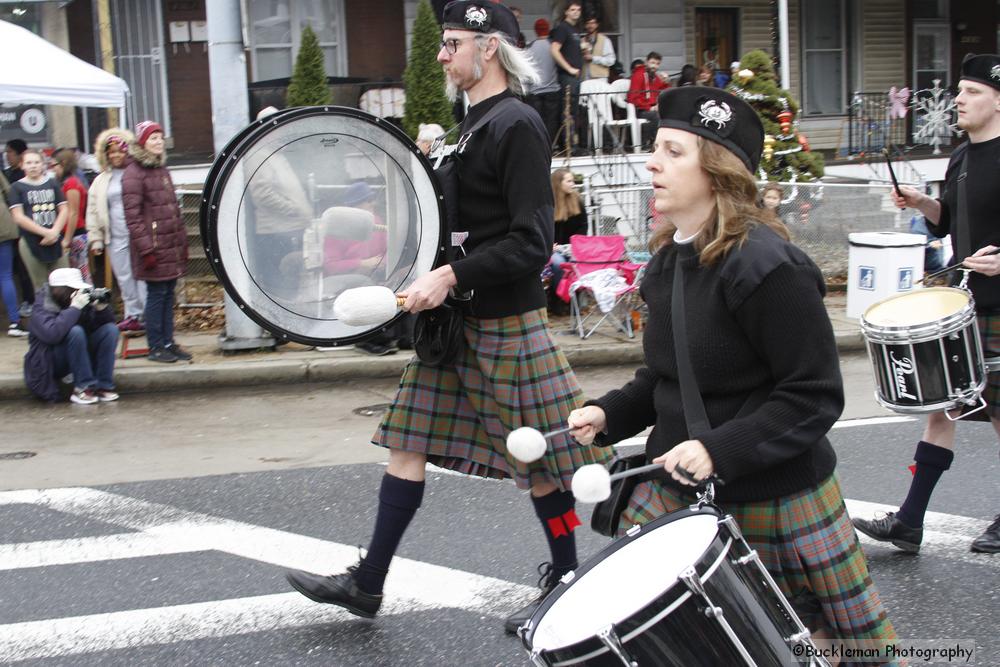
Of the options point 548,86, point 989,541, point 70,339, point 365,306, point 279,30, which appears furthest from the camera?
point 279,30

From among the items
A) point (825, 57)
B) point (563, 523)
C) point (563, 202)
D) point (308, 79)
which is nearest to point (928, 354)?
point (563, 523)

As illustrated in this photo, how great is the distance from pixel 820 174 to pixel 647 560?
1260 centimetres

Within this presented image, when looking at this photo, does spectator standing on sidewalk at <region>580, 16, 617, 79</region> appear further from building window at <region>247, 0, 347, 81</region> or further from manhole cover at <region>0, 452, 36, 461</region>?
manhole cover at <region>0, 452, 36, 461</region>

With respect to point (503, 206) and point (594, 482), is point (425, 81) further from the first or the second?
point (594, 482)

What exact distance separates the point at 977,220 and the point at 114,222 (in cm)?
797

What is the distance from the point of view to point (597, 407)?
10.1 feet

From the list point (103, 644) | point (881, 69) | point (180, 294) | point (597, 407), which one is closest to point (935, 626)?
point (597, 407)

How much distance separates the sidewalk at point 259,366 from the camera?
29.9 ft

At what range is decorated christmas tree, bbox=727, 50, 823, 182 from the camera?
45.4 feet

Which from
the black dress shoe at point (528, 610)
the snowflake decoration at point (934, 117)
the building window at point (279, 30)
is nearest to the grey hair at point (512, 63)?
the black dress shoe at point (528, 610)

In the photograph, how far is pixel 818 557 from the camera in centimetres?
277

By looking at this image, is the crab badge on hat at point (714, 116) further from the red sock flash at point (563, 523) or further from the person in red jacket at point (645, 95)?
the person in red jacket at point (645, 95)

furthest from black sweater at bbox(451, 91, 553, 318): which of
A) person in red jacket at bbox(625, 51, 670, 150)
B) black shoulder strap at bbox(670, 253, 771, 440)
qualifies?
person in red jacket at bbox(625, 51, 670, 150)

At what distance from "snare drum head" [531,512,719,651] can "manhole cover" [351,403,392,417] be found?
571cm
